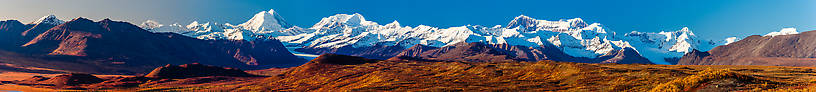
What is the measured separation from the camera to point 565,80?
71938mm

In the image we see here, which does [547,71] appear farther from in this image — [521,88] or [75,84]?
[75,84]

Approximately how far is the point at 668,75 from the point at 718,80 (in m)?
21.9

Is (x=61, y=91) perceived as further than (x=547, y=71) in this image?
Yes

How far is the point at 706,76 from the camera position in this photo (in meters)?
43.6

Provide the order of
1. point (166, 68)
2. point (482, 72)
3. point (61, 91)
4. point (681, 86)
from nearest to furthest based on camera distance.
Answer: point (681, 86), point (482, 72), point (61, 91), point (166, 68)

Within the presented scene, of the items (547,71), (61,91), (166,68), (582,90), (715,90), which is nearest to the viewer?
(715,90)

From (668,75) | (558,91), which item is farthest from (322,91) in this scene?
(668,75)

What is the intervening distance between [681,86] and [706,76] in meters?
2.43

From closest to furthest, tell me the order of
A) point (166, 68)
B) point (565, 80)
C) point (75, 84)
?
point (565, 80) → point (75, 84) → point (166, 68)

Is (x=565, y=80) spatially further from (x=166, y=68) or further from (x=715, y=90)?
(x=166, y=68)

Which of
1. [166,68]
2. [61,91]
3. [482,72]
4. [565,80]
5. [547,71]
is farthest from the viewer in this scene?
[166,68]

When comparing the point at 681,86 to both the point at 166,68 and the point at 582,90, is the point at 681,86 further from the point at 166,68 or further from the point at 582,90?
the point at 166,68

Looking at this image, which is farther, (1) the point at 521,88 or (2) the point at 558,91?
(1) the point at 521,88

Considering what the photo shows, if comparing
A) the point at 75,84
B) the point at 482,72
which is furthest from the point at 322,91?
the point at 75,84
